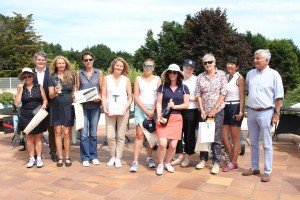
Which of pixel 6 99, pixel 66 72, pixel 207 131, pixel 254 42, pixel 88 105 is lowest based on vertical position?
pixel 6 99

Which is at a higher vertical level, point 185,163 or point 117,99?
point 117,99

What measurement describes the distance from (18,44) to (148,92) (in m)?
34.3

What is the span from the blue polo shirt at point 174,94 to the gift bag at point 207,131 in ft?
1.23

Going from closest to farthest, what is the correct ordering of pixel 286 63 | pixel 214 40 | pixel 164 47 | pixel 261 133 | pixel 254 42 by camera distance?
pixel 261 133
pixel 214 40
pixel 164 47
pixel 286 63
pixel 254 42

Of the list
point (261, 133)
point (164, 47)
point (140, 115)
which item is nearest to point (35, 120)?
point (140, 115)

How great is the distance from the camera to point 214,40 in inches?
944

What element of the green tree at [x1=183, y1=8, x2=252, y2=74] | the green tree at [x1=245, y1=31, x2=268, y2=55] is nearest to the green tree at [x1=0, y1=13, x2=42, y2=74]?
the green tree at [x1=183, y1=8, x2=252, y2=74]

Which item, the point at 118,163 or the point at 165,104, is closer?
the point at 165,104

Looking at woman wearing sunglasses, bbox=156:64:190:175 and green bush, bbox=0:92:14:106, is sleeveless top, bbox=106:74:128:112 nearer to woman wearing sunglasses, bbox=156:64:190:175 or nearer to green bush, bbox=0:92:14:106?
woman wearing sunglasses, bbox=156:64:190:175

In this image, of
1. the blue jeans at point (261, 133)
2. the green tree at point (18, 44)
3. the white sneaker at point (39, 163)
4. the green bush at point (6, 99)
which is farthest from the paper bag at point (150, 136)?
the green tree at point (18, 44)

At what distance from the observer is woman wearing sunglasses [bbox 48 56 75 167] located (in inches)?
168

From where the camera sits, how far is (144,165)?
4.55m

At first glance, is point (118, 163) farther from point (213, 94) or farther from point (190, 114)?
point (213, 94)

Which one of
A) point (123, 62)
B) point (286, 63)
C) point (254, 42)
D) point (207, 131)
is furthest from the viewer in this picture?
point (254, 42)
